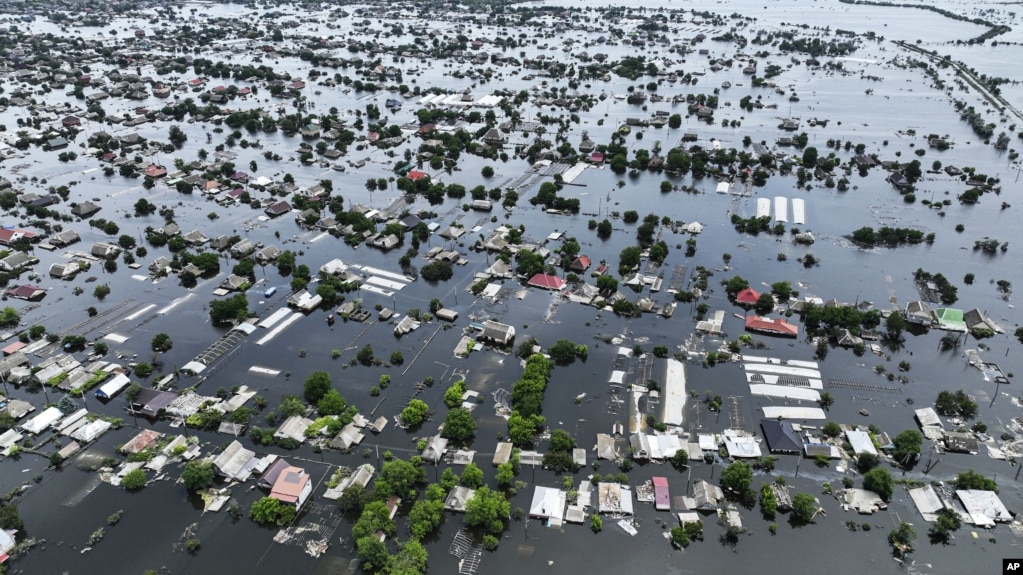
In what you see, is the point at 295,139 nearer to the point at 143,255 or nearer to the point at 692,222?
the point at 143,255

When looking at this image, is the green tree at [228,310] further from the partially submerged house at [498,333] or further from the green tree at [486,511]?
the green tree at [486,511]

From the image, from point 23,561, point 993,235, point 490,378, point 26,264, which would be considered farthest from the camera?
point 993,235

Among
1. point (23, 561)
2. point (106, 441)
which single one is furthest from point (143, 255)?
point (23, 561)

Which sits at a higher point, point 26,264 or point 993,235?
point 26,264

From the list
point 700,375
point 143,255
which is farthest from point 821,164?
point 143,255

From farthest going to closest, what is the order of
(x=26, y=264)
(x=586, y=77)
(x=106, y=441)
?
(x=586, y=77) → (x=26, y=264) → (x=106, y=441)

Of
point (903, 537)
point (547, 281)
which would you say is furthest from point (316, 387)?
point (903, 537)

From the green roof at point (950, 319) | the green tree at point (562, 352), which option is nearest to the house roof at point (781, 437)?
the green tree at point (562, 352)

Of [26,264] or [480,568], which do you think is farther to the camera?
[26,264]
